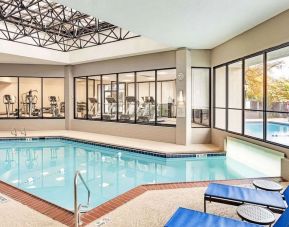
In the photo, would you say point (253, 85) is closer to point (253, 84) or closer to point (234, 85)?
point (253, 84)

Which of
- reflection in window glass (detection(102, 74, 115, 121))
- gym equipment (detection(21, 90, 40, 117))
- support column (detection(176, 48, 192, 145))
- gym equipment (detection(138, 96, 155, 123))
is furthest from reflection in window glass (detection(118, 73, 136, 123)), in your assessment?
gym equipment (detection(21, 90, 40, 117))

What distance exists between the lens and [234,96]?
832 cm

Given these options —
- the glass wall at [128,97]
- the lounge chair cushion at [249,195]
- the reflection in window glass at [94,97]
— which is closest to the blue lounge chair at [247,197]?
the lounge chair cushion at [249,195]

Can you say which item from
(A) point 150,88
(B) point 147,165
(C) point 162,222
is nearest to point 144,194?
(C) point 162,222

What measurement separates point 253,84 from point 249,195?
16.8 ft

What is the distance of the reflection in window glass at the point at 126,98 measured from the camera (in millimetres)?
11117

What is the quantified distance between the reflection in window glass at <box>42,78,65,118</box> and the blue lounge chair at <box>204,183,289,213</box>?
446 inches

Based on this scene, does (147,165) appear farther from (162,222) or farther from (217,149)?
(162,222)

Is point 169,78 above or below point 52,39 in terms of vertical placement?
below

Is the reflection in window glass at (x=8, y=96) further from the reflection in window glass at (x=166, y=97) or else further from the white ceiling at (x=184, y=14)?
the white ceiling at (x=184, y=14)

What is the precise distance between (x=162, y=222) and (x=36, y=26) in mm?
9837

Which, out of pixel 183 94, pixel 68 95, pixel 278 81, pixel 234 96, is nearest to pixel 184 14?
pixel 278 81

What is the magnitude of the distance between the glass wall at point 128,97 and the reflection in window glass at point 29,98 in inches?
105

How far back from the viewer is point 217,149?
8164 millimetres
